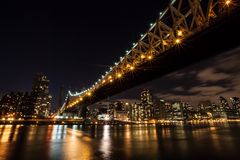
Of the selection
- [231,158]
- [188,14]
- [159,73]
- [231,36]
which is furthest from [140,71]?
[231,158]

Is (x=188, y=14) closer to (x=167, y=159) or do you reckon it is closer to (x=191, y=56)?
(x=191, y=56)

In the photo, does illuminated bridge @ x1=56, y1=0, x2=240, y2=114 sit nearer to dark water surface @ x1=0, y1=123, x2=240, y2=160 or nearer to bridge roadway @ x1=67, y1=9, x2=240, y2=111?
bridge roadway @ x1=67, y1=9, x2=240, y2=111

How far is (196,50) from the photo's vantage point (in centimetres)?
2444

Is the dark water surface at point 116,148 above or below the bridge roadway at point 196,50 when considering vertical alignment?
below

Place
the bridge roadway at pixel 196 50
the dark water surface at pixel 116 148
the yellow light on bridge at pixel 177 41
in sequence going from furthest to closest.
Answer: the yellow light on bridge at pixel 177 41 → the bridge roadway at pixel 196 50 → the dark water surface at pixel 116 148

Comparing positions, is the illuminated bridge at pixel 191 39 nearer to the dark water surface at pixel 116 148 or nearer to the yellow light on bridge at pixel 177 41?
the yellow light on bridge at pixel 177 41

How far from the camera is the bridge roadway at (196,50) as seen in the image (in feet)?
60.8

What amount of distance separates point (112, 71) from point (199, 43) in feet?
105

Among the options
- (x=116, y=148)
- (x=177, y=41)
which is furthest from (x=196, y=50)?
(x=116, y=148)

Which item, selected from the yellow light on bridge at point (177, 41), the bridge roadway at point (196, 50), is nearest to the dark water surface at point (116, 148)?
the bridge roadway at point (196, 50)

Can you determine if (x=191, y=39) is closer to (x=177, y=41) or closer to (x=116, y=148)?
(x=177, y=41)

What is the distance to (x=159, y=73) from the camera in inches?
1341

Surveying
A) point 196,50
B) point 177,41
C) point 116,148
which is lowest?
point 116,148

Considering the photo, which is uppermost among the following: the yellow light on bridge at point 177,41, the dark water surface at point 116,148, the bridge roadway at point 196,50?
the yellow light on bridge at point 177,41
